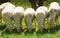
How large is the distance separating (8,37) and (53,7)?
4.53 ft

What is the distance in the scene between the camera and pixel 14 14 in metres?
5.71

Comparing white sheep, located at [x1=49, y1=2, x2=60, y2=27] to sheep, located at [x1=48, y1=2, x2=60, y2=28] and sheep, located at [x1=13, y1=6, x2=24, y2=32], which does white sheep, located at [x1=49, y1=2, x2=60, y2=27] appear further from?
sheep, located at [x1=13, y1=6, x2=24, y2=32]

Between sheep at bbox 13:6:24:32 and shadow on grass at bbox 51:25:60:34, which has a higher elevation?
sheep at bbox 13:6:24:32

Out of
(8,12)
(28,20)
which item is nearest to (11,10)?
(8,12)

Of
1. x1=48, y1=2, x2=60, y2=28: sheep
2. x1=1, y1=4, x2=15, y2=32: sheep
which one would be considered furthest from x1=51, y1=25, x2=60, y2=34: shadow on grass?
x1=1, y1=4, x2=15, y2=32: sheep

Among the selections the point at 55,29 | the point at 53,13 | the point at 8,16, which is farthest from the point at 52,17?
the point at 8,16

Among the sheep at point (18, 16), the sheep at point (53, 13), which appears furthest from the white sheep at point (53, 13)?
the sheep at point (18, 16)

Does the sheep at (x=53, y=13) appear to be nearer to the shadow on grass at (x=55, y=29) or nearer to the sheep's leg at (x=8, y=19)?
the shadow on grass at (x=55, y=29)

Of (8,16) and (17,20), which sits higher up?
(8,16)

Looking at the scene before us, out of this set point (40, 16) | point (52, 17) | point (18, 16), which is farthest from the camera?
point (52, 17)

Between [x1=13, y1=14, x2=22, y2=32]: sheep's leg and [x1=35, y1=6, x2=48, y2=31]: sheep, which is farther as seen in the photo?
[x1=13, y1=14, x2=22, y2=32]: sheep's leg

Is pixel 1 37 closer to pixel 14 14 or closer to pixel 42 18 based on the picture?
pixel 14 14

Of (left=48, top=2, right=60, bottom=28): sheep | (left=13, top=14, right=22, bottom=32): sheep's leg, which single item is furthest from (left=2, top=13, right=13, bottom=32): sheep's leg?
(left=48, top=2, right=60, bottom=28): sheep

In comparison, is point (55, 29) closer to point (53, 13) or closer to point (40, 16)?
point (53, 13)
